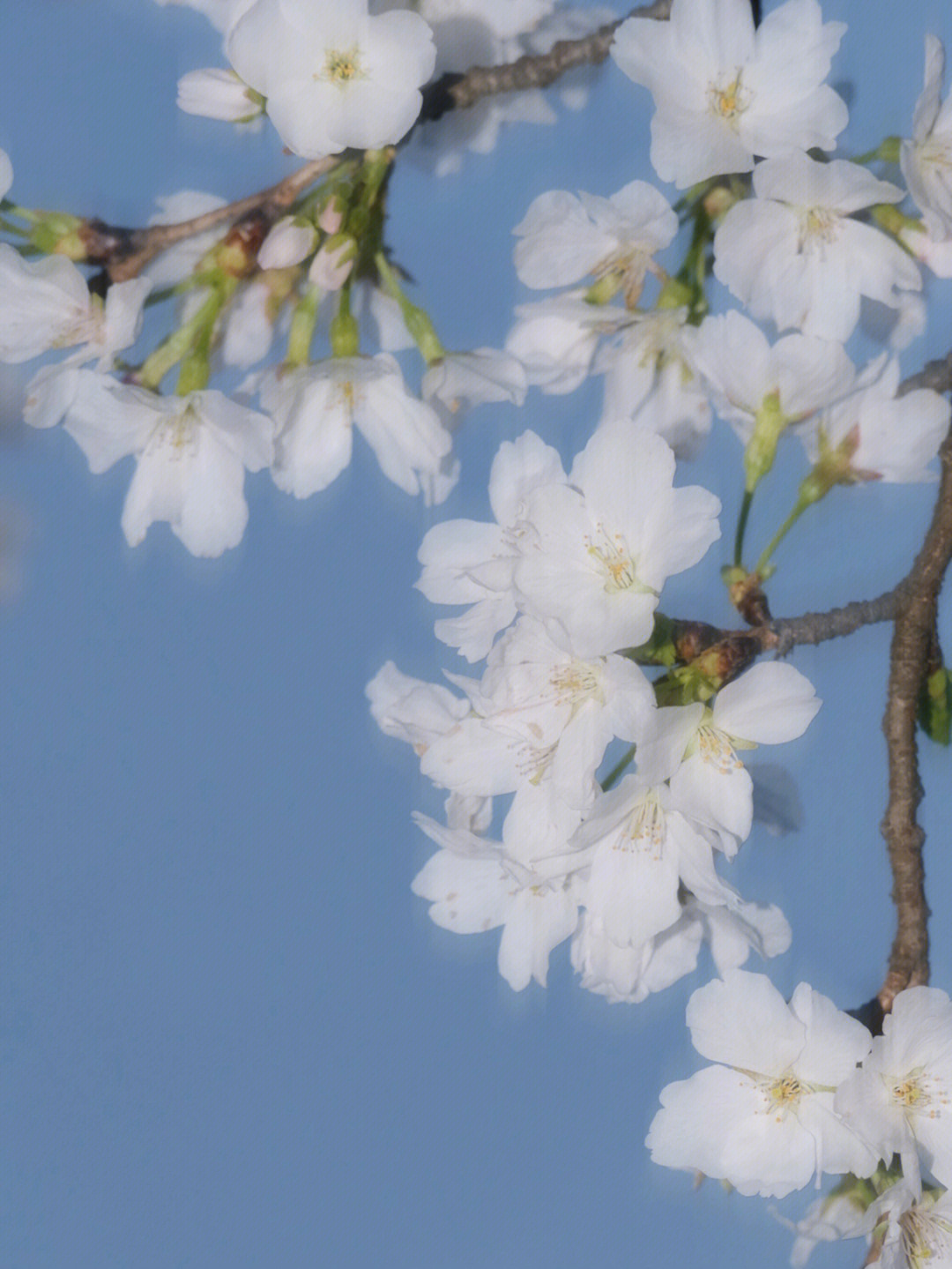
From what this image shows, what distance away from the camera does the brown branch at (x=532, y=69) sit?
2.57 ft

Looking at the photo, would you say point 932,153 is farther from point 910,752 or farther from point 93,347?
point 93,347

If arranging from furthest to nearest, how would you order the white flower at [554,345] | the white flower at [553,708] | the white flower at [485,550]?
the white flower at [554,345]
the white flower at [485,550]
the white flower at [553,708]

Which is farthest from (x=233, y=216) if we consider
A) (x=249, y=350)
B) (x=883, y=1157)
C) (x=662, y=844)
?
(x=883, y=1157)

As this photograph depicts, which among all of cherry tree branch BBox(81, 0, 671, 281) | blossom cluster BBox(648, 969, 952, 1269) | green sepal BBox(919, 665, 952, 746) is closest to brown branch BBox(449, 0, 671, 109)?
cherry tree branch BBox(81, 0, 671, 281)

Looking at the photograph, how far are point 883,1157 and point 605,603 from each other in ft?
1.06

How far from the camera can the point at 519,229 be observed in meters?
0.70

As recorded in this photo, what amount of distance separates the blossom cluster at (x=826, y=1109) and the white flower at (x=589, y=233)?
0.41m

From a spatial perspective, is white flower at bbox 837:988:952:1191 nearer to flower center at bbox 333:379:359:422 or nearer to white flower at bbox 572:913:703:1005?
white flower at bbox 572:913:703:1005

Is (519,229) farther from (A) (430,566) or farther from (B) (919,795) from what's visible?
(B) (919,795)

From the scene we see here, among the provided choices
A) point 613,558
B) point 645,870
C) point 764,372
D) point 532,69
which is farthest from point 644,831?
point 532,69

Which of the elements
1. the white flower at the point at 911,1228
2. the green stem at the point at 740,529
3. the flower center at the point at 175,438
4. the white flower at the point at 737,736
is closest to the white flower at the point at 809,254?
the green stem at the point at 740,529

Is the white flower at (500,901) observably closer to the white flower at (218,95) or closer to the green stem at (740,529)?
the green stem at (740,529)

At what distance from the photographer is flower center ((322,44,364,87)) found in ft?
2.23

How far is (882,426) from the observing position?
0.73 metres
